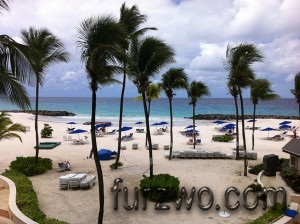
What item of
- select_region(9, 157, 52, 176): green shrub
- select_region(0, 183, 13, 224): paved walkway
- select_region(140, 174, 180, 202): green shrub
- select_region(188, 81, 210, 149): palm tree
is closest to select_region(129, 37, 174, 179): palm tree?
select_region(140, 174, 180, 202): green shrub

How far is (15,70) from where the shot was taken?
626 centimetres

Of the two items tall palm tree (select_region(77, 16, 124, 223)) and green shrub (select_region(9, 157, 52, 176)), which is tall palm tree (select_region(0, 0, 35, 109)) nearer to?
tall palm tree (select_region(77, 16, 124, 223))

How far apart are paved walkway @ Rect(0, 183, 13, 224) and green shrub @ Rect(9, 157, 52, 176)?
2.91 meters

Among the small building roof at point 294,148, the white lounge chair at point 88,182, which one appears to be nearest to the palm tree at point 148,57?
the white lounge chair at point 88,182

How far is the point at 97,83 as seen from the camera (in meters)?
9.52

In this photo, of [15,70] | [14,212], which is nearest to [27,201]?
[14,212]

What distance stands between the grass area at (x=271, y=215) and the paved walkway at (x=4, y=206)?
29.0 feet

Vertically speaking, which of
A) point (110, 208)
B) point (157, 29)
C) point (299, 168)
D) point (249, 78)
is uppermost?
point (157, 29)

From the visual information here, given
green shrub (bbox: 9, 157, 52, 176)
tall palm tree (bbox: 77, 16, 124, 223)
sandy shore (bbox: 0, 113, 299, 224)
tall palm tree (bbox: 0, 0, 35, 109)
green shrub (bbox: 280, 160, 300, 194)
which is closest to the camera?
tall palm tree (bbox: 0, 0, 35, 109)

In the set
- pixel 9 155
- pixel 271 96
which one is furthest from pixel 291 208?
pixel 9 155

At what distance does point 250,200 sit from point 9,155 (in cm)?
1958

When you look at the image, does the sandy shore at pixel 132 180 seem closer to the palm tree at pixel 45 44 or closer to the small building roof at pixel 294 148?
the small building roof at pixel 294 148

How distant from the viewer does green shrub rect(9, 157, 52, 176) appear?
17.4 m

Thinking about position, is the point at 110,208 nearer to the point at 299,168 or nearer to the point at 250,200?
the point at 250,200
